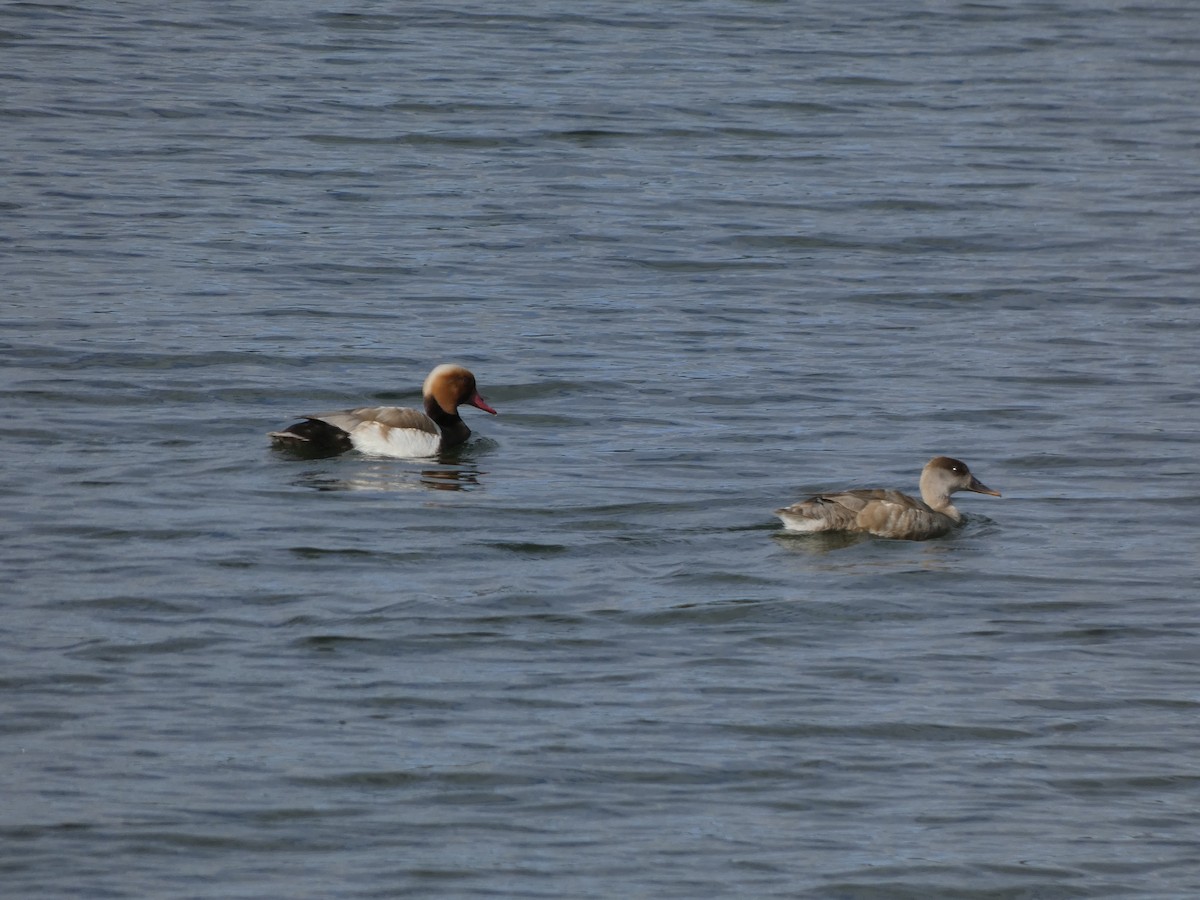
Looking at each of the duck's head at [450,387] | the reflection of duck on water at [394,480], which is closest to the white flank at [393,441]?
the reflection of duck on water at [394,480]

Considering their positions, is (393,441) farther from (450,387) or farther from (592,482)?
(592,482)

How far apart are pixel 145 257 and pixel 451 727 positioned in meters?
10.9

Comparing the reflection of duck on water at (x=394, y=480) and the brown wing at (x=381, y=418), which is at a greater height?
the brown wing at (x=381, y=418)

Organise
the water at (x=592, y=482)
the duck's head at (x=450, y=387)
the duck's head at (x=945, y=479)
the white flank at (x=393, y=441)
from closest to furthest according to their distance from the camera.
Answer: the water at (x=592, y=482), the duck's head at (x=945, y=479), the white flank at (x=393, y=441), the duck's head at (x=450, y=387)

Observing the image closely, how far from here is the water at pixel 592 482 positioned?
26.1ft

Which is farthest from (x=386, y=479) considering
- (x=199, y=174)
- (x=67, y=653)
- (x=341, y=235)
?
(x=199, y=174)

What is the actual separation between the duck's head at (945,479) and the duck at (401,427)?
3.44 metres

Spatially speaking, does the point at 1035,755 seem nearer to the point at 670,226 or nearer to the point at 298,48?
the point at 670,226

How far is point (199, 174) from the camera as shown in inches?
875

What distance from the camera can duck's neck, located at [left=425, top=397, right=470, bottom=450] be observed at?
46.5ft

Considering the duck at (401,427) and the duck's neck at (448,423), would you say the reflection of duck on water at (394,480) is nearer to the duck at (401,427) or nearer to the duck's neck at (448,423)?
the duck at (401,427)

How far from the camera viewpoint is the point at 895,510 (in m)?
11.7

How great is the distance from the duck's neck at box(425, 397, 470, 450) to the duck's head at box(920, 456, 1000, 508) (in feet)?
11.5

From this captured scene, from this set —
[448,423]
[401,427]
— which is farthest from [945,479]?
[448,423]
